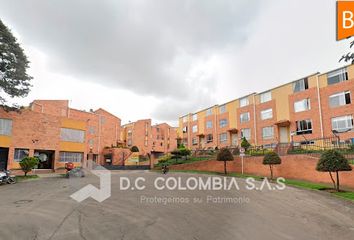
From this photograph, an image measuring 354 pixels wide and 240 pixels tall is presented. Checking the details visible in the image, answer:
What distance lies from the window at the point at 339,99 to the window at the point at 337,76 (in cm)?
171

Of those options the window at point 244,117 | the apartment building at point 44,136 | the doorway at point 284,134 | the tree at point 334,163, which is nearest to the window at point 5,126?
the apartment building at point 44,136

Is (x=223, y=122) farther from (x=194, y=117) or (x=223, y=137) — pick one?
(x=194, y=117)

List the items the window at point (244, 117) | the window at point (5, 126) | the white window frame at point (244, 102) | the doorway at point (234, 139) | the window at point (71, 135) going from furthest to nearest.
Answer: the doorway at point (234, 139), the white window frame at point (244, 102), the window at point (244, 117), the window at point (71, 135), the window at point (5, 126)

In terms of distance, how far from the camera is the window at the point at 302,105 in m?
34.5

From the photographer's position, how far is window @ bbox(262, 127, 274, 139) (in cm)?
3928

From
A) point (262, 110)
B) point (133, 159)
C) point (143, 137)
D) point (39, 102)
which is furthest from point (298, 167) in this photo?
point (143, 137)

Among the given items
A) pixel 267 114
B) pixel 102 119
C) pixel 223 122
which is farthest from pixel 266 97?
pixel 102 119

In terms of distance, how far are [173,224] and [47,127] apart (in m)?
33.8

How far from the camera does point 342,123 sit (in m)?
30.2

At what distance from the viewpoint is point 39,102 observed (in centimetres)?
4962

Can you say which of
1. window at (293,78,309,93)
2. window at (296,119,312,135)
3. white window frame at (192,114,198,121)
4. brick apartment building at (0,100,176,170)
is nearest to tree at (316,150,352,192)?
window at (296,119,312,135)

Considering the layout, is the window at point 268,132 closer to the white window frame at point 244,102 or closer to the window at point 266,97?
the window at point 266,97

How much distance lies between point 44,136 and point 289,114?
35056 mm

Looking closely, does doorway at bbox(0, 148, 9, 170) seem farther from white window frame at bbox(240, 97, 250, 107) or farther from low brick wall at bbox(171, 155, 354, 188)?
white window frame at bbox(240, 97, 250, 107)
